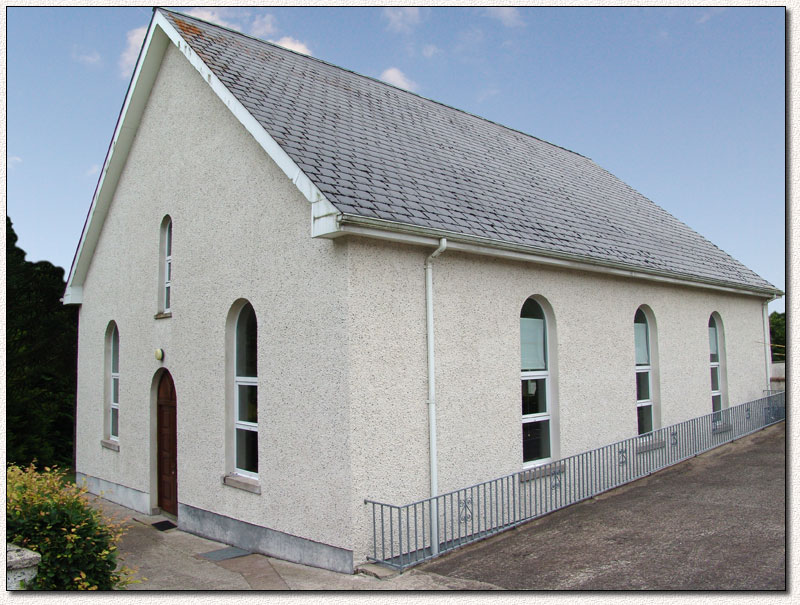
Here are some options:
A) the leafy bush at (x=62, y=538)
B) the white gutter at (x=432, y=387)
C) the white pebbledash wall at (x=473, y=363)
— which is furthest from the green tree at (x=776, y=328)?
the leafy bush at (x=62, y=538)

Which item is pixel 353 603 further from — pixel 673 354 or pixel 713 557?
pixel 673 354

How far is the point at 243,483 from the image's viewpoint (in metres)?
9.53

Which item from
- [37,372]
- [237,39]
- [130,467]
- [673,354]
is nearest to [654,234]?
[673,354]

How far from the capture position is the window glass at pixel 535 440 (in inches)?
407

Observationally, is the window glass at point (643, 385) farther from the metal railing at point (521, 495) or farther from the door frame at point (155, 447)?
the door frame at point (155, 447)

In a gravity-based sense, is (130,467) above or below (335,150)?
below

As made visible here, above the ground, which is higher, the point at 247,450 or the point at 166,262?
the point at 166,262

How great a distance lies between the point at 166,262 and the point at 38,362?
7131 millimetres

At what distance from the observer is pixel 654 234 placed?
15375mm

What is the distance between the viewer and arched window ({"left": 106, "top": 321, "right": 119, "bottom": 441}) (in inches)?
558

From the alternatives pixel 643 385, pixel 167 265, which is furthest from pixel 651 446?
pixel 167 265

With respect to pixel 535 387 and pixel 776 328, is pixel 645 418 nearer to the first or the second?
pixel 535 387

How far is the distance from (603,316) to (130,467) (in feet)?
Answer: 30.5

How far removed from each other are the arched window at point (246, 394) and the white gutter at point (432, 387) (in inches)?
108
